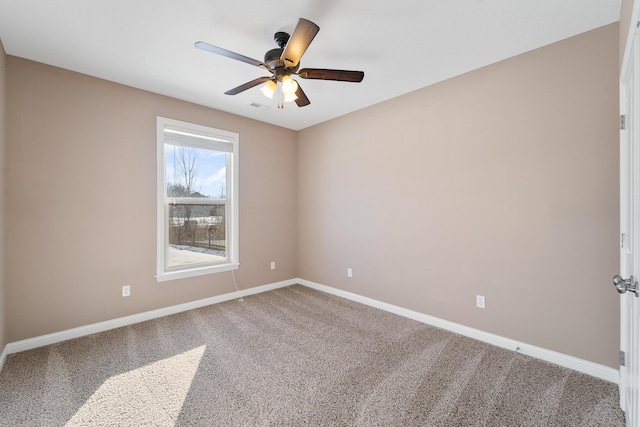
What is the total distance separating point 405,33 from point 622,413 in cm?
294

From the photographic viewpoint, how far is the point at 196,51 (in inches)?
98.8

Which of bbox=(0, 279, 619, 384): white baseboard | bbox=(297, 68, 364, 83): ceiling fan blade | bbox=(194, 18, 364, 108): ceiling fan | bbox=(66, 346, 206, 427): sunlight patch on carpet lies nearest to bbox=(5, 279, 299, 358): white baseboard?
bbox=(0, 279, 619, 384): white baseboard

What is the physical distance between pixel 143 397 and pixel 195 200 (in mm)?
2350

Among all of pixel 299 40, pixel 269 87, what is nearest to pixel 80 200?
pixel 269 87

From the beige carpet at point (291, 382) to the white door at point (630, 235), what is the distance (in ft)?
1.37

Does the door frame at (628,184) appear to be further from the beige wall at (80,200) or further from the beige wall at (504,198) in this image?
the beige wall at (80,200)

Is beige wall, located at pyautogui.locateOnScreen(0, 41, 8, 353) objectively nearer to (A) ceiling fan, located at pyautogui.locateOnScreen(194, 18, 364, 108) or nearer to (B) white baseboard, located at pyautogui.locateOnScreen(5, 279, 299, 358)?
(B) white baseboard, located at pyautogui.locateOnScreen(5, 279, 299, 358)

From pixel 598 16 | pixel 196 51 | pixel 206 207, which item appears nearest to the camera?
pixel 598 16

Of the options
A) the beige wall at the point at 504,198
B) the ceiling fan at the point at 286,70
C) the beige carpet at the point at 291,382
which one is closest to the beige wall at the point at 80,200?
the beige carpet at the point at 291,382

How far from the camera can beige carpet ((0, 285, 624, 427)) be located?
5.86ft

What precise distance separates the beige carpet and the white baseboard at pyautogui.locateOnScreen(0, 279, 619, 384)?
0.09 meters

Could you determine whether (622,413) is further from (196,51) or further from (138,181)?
(138,181)

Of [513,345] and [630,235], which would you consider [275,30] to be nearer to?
[630,235]

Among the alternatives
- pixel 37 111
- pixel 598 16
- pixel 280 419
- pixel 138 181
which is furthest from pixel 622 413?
pixel 37 111
